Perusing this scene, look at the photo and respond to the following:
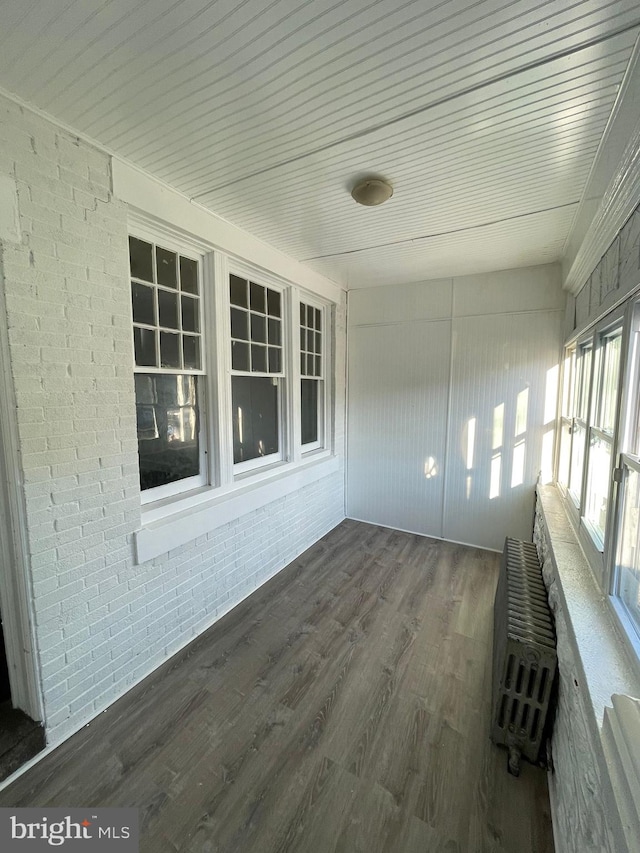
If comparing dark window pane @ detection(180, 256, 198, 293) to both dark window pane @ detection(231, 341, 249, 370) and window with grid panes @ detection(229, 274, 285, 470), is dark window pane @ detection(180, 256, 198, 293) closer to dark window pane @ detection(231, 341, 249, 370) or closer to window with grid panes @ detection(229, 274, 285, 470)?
window with grid panes @ detection(229, 274, 285, 470)

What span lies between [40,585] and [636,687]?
89.7 inches

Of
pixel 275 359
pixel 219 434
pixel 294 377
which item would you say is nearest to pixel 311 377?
pixel 294 377

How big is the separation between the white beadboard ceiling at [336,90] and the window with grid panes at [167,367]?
0.51 meters

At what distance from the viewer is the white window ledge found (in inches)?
42.1

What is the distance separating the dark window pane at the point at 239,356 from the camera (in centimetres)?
263

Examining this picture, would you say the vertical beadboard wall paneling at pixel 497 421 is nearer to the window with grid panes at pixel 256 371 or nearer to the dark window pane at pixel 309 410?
the dark window pane at pixel 309 410

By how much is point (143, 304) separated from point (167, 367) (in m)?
0.38

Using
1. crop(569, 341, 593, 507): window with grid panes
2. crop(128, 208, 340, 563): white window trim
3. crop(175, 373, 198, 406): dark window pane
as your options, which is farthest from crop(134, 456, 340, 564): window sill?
crop(569, 341, 593, 507): window with grid panes

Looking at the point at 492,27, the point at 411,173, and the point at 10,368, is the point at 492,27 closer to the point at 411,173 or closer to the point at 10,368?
the point at 411,173

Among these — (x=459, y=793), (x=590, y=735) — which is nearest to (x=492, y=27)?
(x=590, y=735)

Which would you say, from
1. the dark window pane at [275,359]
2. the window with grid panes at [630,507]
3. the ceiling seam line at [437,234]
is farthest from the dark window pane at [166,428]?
the window with grid panes at [630,507]

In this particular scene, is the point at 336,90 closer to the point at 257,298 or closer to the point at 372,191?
the point at 372,191

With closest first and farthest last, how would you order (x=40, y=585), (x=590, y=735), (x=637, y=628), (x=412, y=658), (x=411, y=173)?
(x=590, y=735) < (x=637, y=628) < (x=40, y=585) < (x=411, y=173) < (x=412, y=658)

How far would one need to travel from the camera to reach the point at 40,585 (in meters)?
1.52
